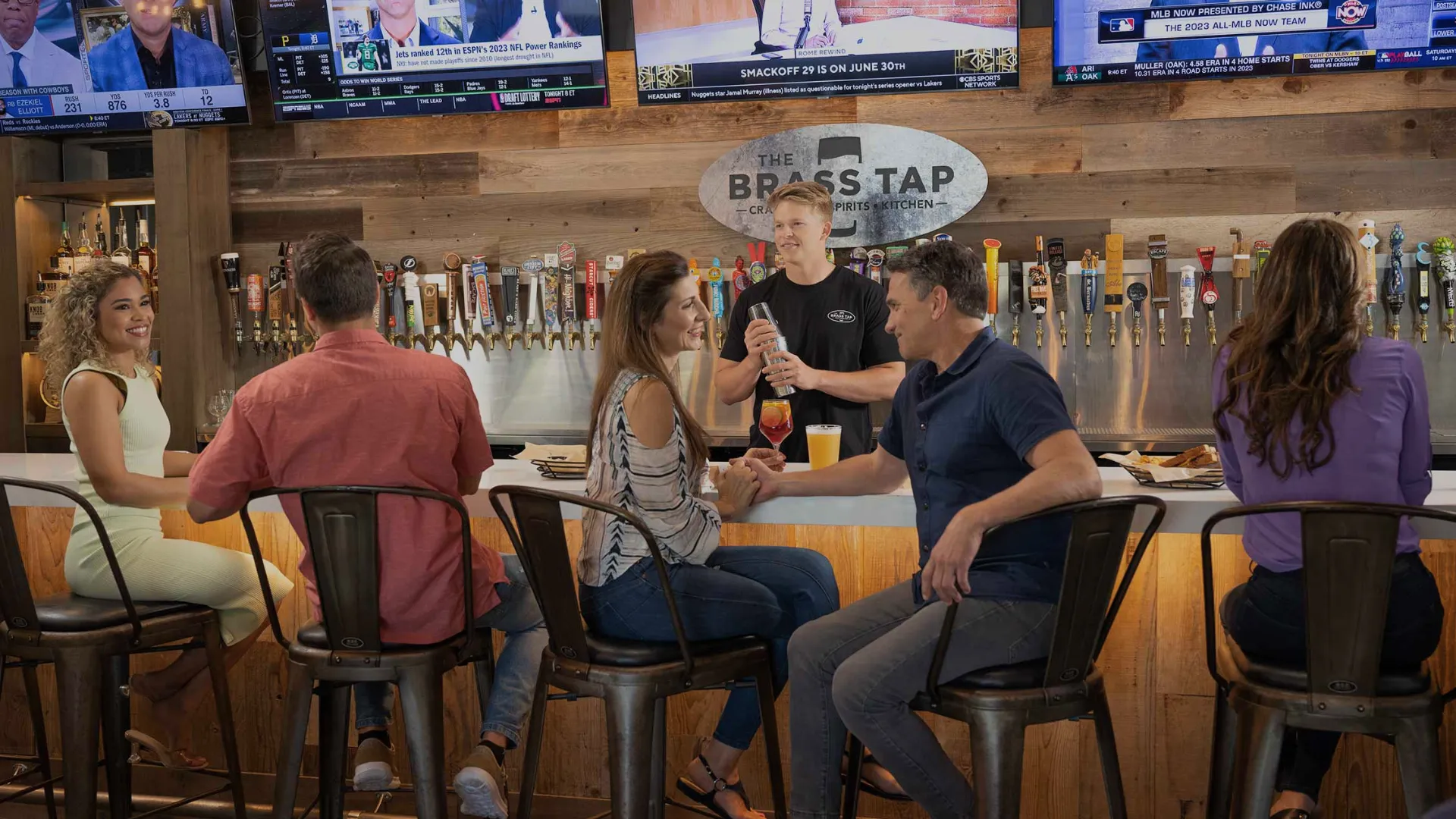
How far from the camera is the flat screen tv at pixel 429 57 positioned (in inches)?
177

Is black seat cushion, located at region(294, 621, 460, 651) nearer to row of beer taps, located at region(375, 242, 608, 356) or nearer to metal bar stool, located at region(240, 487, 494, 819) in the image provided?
metal bar stool, located at region(240, 487, 494, 819)

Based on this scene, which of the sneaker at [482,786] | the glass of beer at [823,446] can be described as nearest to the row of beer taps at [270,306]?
the glass of beer at [823,446]

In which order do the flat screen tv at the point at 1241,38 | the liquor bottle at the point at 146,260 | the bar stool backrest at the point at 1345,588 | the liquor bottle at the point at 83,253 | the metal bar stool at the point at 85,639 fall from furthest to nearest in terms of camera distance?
the liquor bottle at the point at 146,260 < the liquor bottle at the point at 83,253 < the flat screen tv at the point at 1241,38 < the metal bar stool at the point at 85,639 < the bar stool backrest at the point at 1345,588

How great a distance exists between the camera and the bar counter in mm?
2660

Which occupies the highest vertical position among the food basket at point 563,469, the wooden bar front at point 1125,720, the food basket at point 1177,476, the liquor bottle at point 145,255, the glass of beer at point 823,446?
the liquor bottle at point 145,255

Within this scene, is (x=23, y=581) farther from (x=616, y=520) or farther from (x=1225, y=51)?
(x=1225, y=51)

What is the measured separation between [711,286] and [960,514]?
2625 mm

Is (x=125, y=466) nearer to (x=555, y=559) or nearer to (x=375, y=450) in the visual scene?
(x=375, y=450)

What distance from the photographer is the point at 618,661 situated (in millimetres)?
2262

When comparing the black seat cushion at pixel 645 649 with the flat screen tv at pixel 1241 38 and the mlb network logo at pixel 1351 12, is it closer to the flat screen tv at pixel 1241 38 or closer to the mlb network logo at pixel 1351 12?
the flat screen tv at pixel 1241 38

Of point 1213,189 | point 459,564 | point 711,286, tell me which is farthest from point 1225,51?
point 459,564

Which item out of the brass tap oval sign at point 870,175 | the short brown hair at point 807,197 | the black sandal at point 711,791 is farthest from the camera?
the brass tap oval sign at point 870,175

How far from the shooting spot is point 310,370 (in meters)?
2.39

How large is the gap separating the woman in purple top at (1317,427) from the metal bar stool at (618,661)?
0.89m
